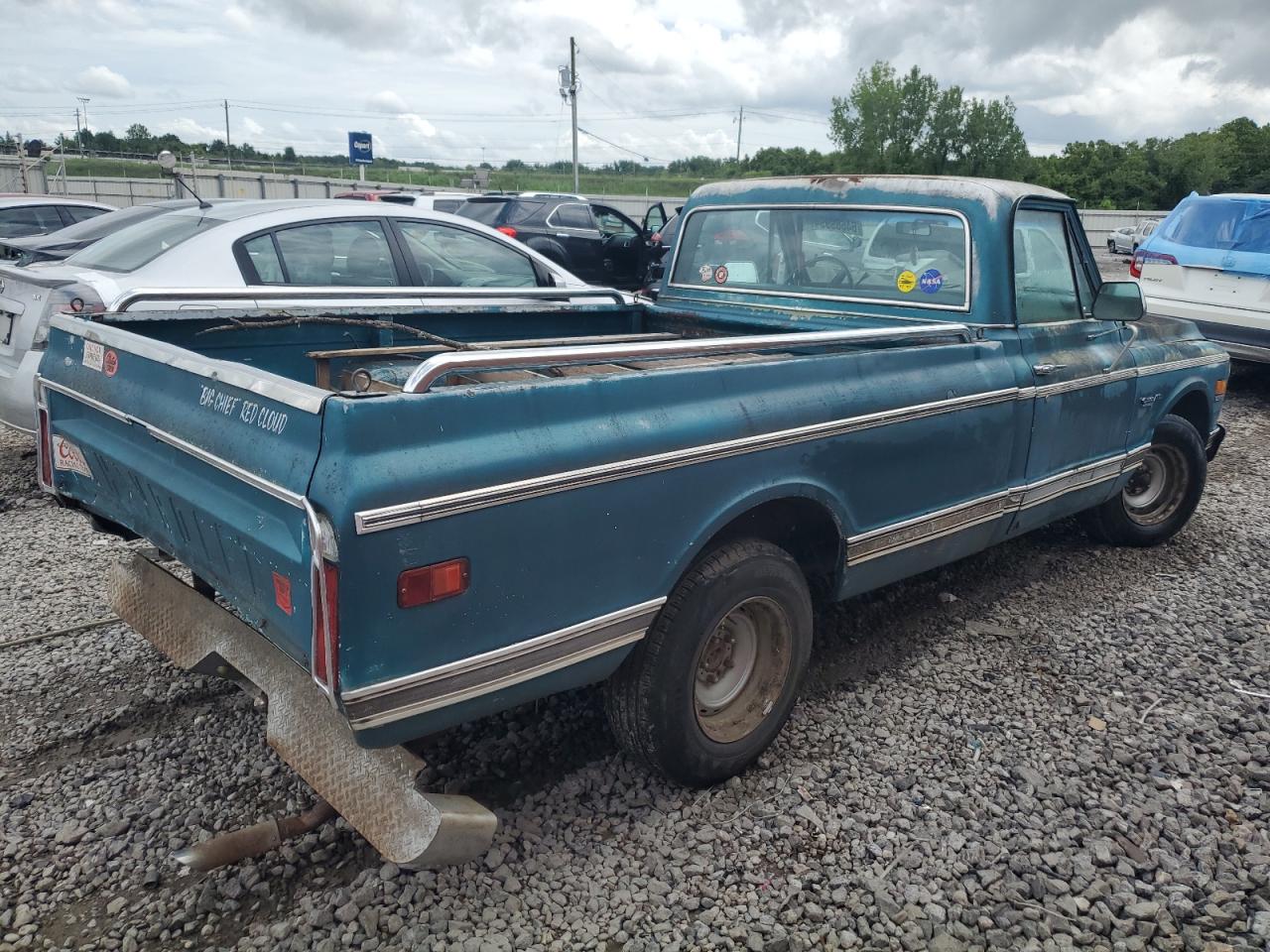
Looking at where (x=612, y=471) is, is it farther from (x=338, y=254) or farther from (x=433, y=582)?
(x=338, y=254)

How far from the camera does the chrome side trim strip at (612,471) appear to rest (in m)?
2.04

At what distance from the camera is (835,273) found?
14.3 ft

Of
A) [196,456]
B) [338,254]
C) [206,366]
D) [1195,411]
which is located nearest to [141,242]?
Result: [338,254]

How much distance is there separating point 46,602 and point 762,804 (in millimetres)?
3300

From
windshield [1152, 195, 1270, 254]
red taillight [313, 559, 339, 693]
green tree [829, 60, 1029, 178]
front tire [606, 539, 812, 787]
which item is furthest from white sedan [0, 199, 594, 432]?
green tree [829, 60, 1029, 178]

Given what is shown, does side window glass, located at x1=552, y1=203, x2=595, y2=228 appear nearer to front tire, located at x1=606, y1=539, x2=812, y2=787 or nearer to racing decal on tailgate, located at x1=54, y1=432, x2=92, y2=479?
racing decal on tailgate, located at x1=54, y1=432, x2=92, y2=479

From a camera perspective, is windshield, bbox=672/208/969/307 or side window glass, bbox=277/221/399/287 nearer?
windshield, bbox=672/208/969/307

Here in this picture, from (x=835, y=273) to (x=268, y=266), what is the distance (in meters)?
3.25

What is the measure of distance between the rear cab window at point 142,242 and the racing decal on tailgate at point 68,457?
2.50 metres

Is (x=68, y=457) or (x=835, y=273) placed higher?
(x=835, y=273)

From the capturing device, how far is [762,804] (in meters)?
3.02

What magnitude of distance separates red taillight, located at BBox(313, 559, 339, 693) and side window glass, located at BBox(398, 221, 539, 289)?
13.9 feet

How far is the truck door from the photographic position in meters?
4.04

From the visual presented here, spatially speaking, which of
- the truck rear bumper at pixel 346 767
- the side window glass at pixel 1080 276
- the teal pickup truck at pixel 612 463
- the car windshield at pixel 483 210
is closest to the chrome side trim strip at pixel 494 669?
the teal pickup truck at pixel 612 463
